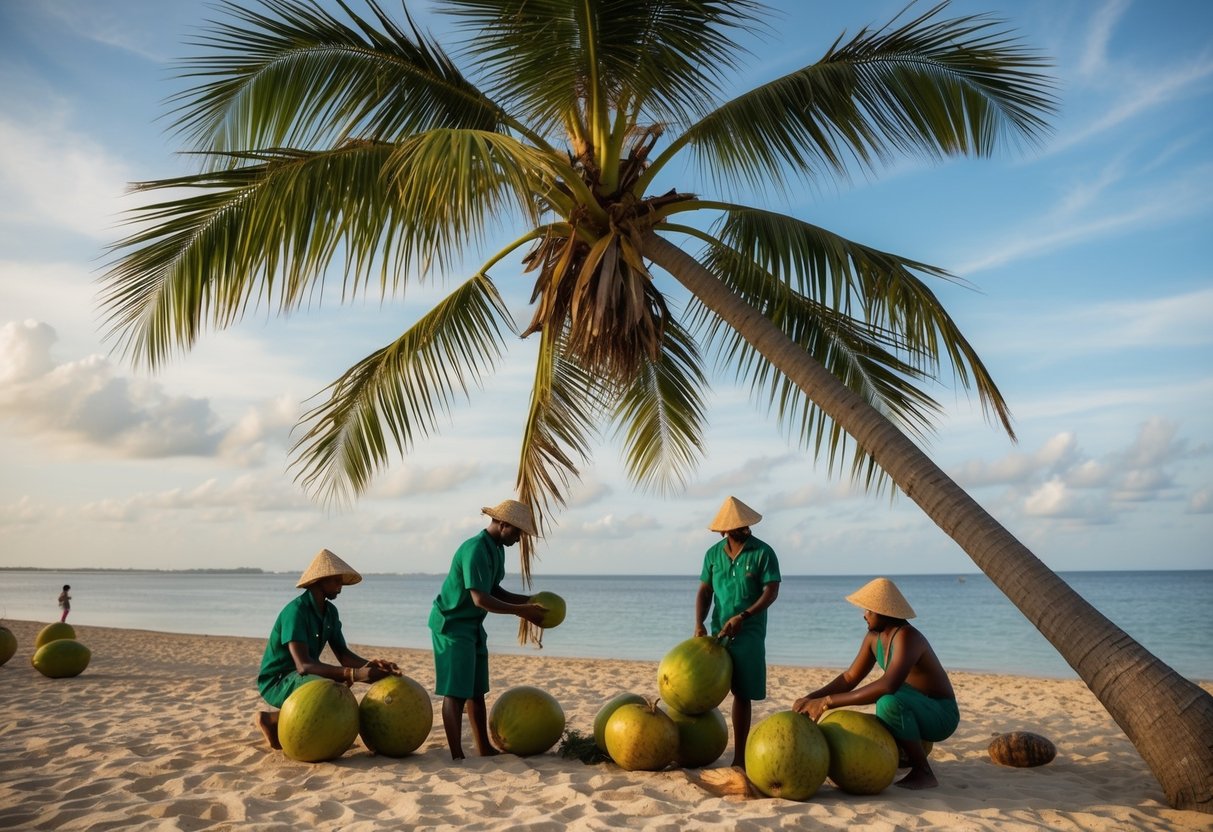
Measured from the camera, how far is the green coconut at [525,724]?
5578 mm

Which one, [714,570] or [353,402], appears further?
[353,402]

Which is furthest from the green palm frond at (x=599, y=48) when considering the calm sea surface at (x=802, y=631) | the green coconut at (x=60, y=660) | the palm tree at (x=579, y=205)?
the calm sea surface at (x=802, y=631)

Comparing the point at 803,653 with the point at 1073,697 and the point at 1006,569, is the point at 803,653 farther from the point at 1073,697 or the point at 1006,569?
the point at 1006,569

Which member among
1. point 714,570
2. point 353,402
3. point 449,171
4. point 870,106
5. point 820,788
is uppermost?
point 870,106

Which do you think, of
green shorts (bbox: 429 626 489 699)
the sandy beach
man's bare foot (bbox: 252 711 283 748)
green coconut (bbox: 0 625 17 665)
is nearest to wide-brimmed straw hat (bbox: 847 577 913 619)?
the sandy beach

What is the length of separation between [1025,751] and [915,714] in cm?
133

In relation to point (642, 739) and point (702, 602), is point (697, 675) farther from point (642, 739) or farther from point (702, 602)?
point (702, 602)

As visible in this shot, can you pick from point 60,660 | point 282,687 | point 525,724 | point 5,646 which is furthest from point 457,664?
point 5,646

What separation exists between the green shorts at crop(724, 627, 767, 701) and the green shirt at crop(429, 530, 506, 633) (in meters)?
1.51

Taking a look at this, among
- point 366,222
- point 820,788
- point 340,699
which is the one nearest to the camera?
point 820,788

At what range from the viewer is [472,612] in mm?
5598

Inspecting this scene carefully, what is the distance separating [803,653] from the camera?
22.5 m

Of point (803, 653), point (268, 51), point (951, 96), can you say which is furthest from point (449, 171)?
point (803, 653)

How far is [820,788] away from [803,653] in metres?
18.5
